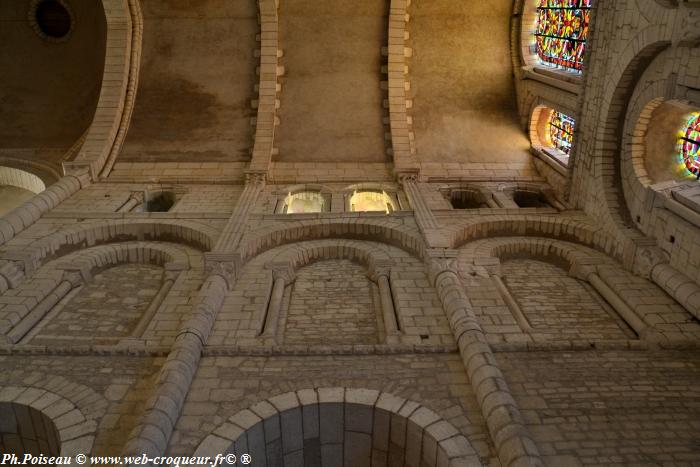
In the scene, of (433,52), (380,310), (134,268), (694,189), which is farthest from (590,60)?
(134,268)

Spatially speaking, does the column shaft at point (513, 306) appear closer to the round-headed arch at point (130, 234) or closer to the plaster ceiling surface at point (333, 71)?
the round-headed arch at point (130, 234)

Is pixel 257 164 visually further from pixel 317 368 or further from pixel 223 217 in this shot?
pixel 317 368

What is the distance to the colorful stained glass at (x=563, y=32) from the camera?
35.2ft

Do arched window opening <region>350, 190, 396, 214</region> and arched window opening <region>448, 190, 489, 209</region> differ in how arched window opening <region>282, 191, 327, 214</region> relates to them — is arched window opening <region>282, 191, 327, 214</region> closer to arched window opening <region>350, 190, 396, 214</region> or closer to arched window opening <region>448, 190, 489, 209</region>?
arched window opening <region>350, 190, 396, 214</region>

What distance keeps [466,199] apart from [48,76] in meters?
11.9

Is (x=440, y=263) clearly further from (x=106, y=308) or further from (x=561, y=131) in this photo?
(x=561, y=131)

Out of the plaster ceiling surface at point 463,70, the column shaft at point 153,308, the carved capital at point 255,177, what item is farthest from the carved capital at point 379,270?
the plaster ceiling surface at point 463,70

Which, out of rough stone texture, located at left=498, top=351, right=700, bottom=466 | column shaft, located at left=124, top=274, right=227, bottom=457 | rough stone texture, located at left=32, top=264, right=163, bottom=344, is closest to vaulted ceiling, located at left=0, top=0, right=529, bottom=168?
rough stone texture, located at left=32, top=264, right=163, bottom=344

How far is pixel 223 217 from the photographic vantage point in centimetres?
966

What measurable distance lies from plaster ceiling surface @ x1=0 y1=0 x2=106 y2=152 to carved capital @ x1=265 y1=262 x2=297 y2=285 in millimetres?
8781

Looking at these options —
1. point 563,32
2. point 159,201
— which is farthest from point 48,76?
point 563,32

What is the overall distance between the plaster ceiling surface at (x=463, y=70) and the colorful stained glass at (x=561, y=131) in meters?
0.69

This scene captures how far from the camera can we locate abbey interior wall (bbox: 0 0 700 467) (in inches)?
210

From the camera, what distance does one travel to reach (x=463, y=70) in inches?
523
